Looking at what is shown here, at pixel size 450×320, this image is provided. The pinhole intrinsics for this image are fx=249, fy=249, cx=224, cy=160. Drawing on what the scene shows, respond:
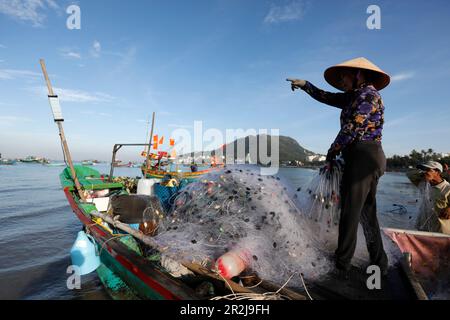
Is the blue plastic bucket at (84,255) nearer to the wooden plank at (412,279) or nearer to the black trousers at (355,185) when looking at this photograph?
the black trousers at (355,185)

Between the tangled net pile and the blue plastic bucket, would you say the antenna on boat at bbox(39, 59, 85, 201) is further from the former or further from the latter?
the tangled net pile

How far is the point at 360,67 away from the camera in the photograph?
286cm

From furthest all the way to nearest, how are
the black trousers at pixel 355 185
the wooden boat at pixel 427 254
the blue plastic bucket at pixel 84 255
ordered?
1. the blue plastic bucket at pixel 84 255
2. the wooden boat at pixel 427 254
3. the black trousers at pixel 355 185

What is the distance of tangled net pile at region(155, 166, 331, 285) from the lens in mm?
2812

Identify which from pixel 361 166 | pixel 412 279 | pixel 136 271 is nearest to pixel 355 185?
pixel 361 166

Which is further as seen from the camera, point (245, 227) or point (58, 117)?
point (58, 117)

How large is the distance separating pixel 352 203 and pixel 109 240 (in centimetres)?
310

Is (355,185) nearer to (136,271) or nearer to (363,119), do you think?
(363,119)

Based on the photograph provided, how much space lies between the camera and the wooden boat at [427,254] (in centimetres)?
331

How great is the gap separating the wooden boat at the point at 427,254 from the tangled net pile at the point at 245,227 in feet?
4.82

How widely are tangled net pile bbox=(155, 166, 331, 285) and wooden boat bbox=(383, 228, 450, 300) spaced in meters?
1.47

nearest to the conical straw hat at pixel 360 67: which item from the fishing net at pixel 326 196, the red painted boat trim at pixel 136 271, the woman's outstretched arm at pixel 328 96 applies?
the woman's outstretched arm at pixel 328 96

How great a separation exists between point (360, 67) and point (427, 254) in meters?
2.82
